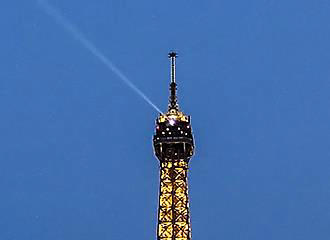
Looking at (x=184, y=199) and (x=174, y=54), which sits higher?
(x=174, y=54)

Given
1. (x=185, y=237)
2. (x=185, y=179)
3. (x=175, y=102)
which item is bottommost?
(x=185, y=237)

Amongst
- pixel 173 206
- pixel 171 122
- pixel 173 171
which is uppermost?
pixel 171 122

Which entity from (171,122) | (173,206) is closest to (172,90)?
(171,122)

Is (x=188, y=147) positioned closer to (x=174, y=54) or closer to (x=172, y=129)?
(x=172, y=129)

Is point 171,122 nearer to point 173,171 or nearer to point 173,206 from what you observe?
point 173,171

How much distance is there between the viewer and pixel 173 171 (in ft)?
411

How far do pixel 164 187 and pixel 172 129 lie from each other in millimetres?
8699

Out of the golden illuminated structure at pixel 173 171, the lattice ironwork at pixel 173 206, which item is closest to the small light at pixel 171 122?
the golden illuminated structure at pixel 173 171

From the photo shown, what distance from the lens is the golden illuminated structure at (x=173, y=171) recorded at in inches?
4759

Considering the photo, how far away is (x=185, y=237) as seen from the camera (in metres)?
120

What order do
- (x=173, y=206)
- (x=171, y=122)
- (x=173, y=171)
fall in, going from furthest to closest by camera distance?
(x=171, y=122) < (x=173, y=171) < (x=173, y=206)

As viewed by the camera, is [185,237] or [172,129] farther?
[172,129]

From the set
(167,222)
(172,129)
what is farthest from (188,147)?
(167,222)

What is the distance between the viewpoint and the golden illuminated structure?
121 meters
